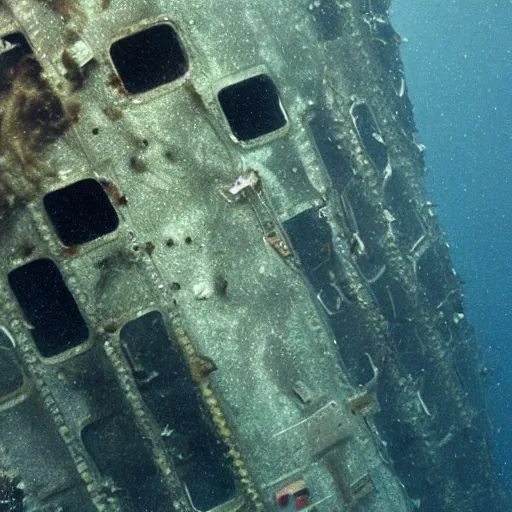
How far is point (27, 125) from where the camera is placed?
17.5ft

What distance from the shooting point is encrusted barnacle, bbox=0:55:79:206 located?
530cm

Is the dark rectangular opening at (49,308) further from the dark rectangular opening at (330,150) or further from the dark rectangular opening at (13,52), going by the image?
the dark rectangular opening at (330,150)

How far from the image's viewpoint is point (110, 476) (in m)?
5.81

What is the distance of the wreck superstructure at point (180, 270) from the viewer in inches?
215

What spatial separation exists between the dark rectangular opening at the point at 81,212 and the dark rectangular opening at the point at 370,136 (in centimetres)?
307

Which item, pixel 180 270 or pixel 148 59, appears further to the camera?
pixel 148 59

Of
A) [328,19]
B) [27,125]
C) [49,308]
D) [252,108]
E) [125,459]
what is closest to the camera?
[27,125]

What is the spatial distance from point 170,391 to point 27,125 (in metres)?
3.00

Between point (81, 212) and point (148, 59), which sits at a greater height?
point (148, 59)

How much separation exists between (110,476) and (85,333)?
5.01ft

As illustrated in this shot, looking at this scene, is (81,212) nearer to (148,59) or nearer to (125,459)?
(148,59)

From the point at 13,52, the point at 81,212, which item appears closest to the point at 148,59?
the point at 13,52

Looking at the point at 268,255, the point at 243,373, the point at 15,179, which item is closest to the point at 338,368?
the point at 243,373

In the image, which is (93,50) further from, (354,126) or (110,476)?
(110,476)
